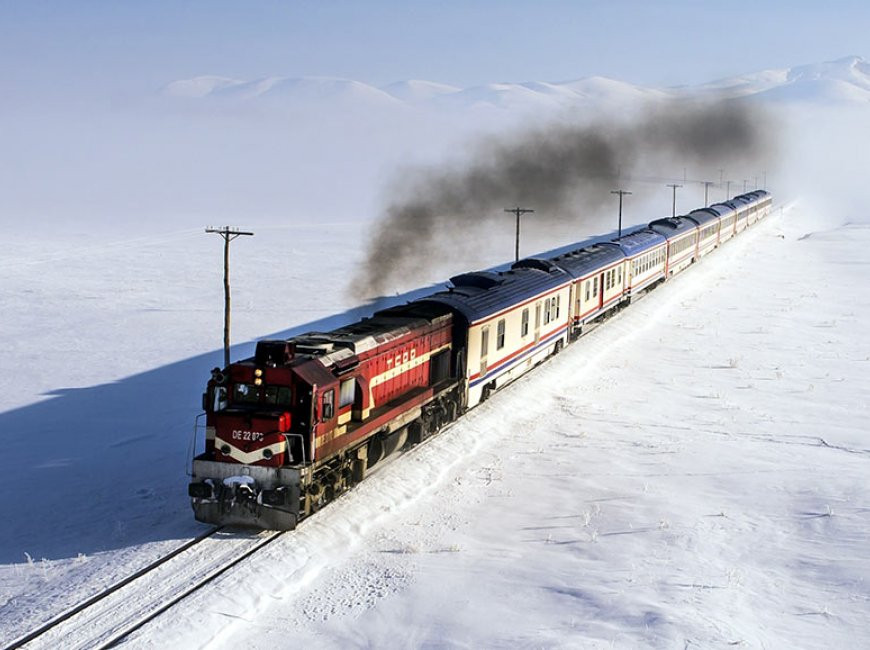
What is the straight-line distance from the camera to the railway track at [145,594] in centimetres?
1355

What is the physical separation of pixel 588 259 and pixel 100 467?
24770 millimetres

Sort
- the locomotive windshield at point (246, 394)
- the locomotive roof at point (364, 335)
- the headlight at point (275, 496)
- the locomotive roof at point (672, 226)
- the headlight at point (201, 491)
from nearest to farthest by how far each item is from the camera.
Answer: the headlight at point (275, 496)
the headlight at point (201, 491)
the locomotive windshield at point (246, 394)
the locomotive roof at point (364, 335)
the locomotive roof at point (672, 226)

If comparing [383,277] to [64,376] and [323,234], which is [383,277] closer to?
[64,376]

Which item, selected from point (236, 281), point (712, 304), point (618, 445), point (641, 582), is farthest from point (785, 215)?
point (641, 582)

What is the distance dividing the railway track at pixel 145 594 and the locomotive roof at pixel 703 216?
Result: 5734cm

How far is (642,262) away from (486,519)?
108 ft

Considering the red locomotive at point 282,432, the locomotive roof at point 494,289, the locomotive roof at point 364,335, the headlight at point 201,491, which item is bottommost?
the headlight at point 201,491

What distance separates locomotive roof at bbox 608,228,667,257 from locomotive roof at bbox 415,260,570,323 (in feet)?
39.5

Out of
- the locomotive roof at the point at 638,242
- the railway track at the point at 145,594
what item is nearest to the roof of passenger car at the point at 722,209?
the locomotive roof at the point at 638,242

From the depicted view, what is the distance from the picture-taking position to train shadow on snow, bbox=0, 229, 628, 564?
59.5ft

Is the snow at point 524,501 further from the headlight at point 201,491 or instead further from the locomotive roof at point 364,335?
the locomotive roof at point 364,335

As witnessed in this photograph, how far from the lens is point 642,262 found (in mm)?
49375

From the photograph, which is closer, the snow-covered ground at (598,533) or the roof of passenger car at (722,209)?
the snow-covered ground at (598,533)

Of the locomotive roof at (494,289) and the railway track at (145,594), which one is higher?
the locomotive roof at (494,289)
